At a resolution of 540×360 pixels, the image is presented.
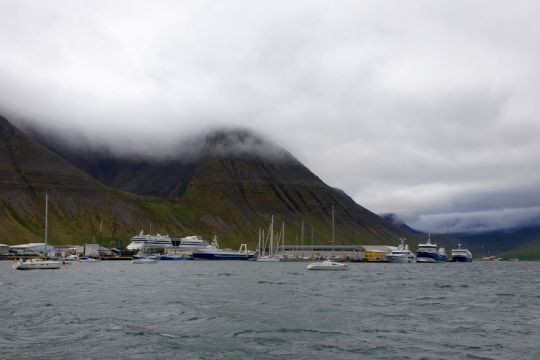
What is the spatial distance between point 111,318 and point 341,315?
23.1 metres

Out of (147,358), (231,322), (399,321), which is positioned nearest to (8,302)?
(231,322)

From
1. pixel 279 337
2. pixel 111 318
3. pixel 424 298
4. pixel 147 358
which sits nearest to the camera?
pixel 147 358

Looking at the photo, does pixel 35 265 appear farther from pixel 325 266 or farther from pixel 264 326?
pixel 264 326

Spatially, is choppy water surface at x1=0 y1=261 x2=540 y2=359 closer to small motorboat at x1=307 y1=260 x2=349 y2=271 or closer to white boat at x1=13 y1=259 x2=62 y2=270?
small motorboat at x1=307 y1=260 x2=349 y2=271

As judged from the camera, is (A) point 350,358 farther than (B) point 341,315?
No

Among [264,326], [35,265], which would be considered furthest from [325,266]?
[264,326]

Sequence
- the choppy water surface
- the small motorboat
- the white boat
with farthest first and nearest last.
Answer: the small motorboat
the white boat
the choppy water surface

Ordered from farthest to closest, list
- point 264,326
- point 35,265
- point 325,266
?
point 325,266, point 35,265, point 264,326

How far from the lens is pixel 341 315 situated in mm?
61094

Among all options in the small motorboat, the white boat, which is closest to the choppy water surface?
the small motorboat

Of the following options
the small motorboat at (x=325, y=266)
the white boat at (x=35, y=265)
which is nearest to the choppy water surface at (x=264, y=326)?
the small motorboat at (x=325, y=266)

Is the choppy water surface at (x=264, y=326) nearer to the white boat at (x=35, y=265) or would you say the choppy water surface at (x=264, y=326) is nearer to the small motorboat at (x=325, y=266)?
the small motorboat at (x=325, y=266)

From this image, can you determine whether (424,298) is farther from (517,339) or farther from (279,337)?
(279,337)

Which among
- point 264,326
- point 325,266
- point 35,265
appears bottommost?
point 35,265
